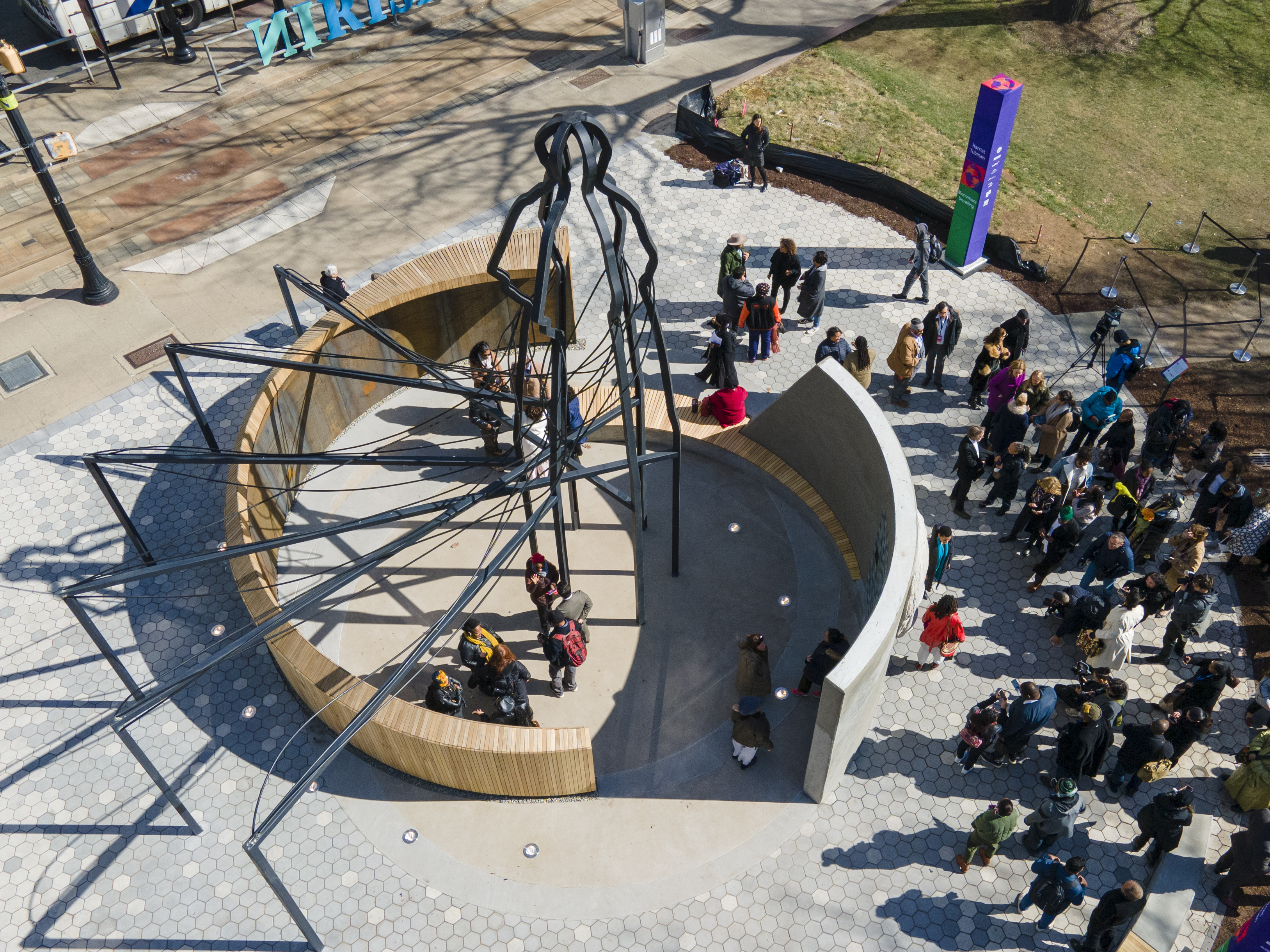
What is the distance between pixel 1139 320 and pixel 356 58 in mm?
18224

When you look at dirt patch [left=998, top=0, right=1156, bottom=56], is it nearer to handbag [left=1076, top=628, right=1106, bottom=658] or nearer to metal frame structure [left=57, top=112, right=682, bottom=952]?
metal frame structure [left=57, top=112, right=682, bottom=952]

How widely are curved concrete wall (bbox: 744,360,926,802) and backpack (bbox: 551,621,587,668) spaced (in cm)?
304

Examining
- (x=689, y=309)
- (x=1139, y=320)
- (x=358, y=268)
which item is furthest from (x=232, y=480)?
(x=1139, y=320)

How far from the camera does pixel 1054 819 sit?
1098cm

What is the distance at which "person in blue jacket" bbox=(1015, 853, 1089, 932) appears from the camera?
410 inches

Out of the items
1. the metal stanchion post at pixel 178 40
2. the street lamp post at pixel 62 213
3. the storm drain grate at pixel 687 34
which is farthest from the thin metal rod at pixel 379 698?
the metal stanchion post at pixel 178 40

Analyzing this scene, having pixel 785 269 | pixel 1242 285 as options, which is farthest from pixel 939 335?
pixel 1242 285

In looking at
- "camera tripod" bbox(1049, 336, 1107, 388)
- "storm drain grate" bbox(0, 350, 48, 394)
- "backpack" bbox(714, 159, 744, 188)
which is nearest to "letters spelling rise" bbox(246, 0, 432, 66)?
"storm drain grate" bbox(0, 350, 48, 394)

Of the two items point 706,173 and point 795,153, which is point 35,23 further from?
point 795,153

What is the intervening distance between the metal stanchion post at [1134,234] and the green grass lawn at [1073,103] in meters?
0.20

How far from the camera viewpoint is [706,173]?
2111 centimetres

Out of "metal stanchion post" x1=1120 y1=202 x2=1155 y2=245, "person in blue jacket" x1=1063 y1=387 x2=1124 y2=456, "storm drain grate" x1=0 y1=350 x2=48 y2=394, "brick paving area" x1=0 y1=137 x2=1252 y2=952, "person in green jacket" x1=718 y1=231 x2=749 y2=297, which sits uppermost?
"person in green jacket" x1=718 y1=231 x2=749 y2=297

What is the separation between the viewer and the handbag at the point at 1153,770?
1170 cm

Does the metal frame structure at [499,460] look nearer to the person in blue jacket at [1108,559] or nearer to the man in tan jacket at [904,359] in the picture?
the man in tan jacket at [904,359]
